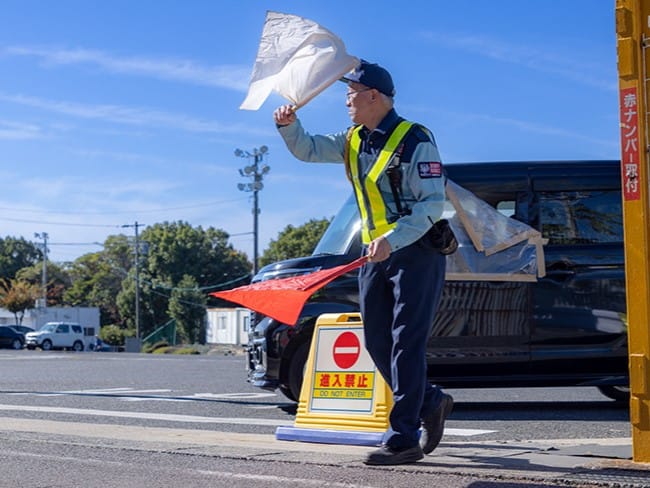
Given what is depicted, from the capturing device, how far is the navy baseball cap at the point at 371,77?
5.12m

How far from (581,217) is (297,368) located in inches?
109

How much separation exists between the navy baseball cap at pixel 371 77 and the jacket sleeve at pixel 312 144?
36 centimetres

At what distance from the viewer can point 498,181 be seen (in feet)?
29.6

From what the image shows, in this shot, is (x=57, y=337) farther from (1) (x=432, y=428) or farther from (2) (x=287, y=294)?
(1) (x=432, y=428)

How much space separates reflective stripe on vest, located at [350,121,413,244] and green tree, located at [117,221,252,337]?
291 ft

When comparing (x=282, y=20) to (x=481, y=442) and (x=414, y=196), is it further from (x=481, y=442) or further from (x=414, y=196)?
(x=481, y=442)

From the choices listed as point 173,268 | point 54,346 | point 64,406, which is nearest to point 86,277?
point 173,268

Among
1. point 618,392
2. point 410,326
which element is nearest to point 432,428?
point 410,326

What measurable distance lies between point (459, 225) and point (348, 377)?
2865 mm

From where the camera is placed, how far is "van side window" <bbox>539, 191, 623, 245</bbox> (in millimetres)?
8938

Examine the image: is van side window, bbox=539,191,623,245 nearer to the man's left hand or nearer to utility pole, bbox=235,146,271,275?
the man's left hand

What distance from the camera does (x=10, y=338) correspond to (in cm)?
6222

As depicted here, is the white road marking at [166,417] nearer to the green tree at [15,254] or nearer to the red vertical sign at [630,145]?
the red vertical sign at [630,145]

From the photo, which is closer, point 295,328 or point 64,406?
point 295,328
